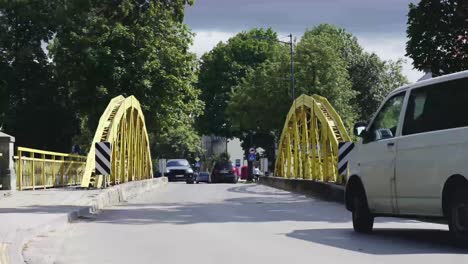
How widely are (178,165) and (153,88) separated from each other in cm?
2145

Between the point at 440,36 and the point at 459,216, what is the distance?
11.8 metres

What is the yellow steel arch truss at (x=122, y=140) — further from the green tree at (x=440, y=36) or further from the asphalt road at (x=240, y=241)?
the green tree at (x=440, y=36)

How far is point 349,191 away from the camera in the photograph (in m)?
12.1

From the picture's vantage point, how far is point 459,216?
29.8 ft

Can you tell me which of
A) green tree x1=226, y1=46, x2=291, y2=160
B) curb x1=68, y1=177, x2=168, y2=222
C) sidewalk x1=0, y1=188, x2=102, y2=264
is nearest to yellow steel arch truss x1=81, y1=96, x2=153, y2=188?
curb x1=68, y1=177, x2=168, y2=222

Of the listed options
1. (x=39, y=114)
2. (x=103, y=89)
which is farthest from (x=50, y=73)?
(x=103, y=89)

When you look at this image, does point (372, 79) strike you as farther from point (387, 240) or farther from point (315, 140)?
point (387, 240)

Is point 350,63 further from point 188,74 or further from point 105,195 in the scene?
point 105,195

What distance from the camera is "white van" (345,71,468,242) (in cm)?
912

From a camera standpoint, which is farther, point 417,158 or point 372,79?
point 372,79

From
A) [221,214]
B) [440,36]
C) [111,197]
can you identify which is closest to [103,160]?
[111,197]

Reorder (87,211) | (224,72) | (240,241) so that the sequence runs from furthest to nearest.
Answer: (224,72) → (87,211) → (240,241)

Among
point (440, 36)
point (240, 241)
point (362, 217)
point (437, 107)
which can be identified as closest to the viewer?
point (437, 107)

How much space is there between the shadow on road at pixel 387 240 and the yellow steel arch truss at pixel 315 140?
11.2 metres
